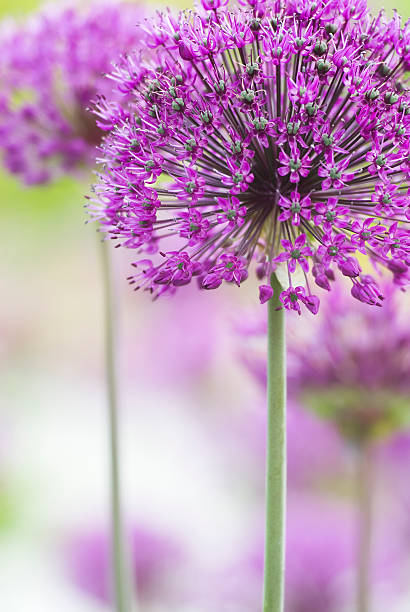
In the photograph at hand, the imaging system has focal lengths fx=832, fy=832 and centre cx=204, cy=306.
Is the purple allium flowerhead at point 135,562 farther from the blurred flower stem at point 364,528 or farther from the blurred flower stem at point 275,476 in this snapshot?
the blurred flower stem at point 275,476

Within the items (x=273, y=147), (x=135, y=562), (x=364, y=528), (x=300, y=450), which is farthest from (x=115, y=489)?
(x=300, y=450)

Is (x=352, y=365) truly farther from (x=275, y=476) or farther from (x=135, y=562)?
(x=135, y=562)

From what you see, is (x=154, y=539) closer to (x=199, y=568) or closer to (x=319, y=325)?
(x=199, y=568)

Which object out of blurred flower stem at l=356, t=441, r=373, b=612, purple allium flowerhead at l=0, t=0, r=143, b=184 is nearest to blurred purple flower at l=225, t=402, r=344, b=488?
blurred flower stem at l=356, t=441, r=373, b=612

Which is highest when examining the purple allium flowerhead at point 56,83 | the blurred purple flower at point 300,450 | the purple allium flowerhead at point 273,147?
the purple allium flowerhead at point 56,83

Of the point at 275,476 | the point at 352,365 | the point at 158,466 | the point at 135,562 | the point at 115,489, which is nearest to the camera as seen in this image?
the point at 275,476

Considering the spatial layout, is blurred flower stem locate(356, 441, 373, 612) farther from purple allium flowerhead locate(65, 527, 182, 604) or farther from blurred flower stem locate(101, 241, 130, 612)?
purple allium flowerhead locate(65, 527, 182, 604)

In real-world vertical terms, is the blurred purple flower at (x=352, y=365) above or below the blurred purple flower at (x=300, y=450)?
above

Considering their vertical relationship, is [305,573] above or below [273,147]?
below

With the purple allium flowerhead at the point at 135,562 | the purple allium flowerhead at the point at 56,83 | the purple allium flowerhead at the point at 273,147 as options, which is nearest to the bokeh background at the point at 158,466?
the purple allium flowerhead at the point at 135,562
